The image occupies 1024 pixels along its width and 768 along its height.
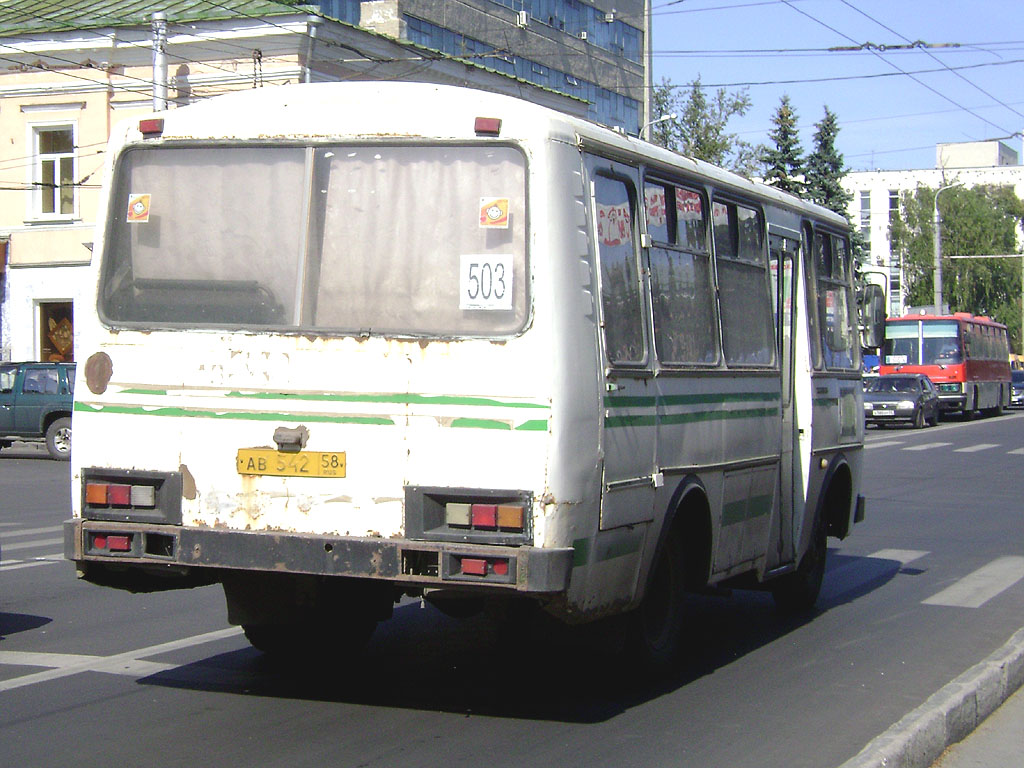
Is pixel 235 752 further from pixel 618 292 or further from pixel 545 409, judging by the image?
pixel 618 292

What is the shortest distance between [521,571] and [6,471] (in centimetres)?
1945

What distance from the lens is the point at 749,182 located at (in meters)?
8.82

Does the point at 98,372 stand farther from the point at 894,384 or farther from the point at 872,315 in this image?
the point at 894,384

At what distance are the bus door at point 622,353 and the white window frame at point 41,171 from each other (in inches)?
1137

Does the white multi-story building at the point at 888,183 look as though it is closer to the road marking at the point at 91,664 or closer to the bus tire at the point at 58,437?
the bus tire at the point at 58,437

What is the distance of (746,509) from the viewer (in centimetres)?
838

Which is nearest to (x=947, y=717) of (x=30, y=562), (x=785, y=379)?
(x=785, y=379)

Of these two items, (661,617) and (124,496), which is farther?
(661,617)

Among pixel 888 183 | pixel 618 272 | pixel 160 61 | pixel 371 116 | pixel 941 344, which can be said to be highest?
pixel 888 183

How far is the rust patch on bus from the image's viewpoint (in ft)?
21.9

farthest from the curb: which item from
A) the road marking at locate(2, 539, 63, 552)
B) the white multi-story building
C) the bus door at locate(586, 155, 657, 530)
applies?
the white multi-story building

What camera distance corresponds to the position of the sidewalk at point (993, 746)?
20.0ft

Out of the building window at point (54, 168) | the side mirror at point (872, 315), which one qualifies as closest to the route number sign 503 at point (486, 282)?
the side mirror at point (872, 315)

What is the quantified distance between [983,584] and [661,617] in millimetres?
4918
